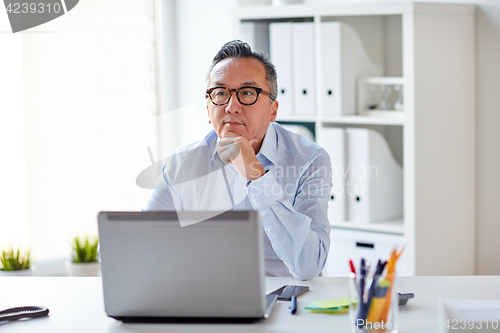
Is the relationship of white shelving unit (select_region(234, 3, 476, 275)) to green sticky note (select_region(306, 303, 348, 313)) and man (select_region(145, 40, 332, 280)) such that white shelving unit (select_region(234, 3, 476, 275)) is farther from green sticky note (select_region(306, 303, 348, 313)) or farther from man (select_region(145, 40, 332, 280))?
green sticky note (select_region(306, 303, 348, 313))

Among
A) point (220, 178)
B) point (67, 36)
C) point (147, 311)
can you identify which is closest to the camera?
point (147, 311)

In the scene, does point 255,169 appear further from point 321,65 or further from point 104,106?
point 104,106

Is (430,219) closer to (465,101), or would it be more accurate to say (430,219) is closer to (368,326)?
(465,101)

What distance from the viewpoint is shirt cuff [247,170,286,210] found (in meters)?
1.55

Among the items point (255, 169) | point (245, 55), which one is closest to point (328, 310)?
point (255, 169)

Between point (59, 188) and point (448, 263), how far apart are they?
77.6 inches

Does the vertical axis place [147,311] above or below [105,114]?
below

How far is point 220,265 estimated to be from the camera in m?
1.14

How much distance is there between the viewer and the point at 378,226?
2660 millimetres

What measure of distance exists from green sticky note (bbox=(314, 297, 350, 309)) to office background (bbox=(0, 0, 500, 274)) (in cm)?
124

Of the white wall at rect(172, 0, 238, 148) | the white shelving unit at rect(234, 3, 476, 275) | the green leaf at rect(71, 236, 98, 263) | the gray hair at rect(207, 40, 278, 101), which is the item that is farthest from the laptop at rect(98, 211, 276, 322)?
the white wall at rect(172, 0, 238, 148)

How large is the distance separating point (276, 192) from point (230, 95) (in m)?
0.41

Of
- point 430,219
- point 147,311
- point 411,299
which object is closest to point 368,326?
point 411,299

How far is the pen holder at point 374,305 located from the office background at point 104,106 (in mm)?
1420
